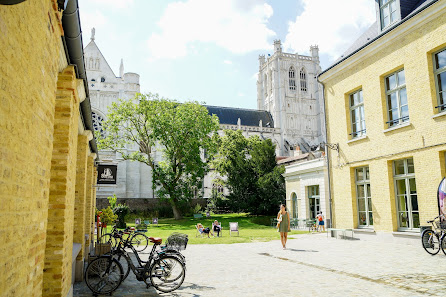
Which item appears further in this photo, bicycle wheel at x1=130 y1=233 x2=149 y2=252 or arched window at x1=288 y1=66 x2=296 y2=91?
arched window at x1=288 y1=66 x2=296 y2=91

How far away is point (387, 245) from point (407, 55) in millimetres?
6518

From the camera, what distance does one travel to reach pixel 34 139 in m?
2.76

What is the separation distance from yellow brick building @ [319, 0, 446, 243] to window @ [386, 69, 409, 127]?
0.04 metres

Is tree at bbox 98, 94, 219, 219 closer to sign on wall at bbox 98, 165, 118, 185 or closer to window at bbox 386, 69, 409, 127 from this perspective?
sign on wall at bbox 98, 165, 118, 185

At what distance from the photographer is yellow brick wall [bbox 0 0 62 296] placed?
2.04 m

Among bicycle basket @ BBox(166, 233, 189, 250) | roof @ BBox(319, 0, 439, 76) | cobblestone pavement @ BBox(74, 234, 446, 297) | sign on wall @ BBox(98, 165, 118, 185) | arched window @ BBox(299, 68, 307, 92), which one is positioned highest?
arched window @ BBox(299, 68, 307, 92)

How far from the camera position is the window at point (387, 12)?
42.2 feet

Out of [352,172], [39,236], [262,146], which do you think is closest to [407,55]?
[352,172]

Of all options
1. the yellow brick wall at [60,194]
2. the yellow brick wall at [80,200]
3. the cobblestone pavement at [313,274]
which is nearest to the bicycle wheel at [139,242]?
the cobblestone pavement at [313,274]

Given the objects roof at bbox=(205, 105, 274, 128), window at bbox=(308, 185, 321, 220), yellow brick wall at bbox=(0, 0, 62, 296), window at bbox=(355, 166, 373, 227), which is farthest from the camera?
roof at bbox=(205, 105, 274, 128)

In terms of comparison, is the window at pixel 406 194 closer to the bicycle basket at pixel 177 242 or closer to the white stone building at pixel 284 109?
the bicycle basket at pixel 177 242

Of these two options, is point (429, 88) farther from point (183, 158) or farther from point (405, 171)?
point (183, 158)

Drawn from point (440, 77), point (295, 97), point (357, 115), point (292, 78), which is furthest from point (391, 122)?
point (292, 78)

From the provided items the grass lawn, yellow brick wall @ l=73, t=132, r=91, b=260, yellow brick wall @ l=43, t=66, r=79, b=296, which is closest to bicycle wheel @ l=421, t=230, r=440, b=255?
the grass lawn
